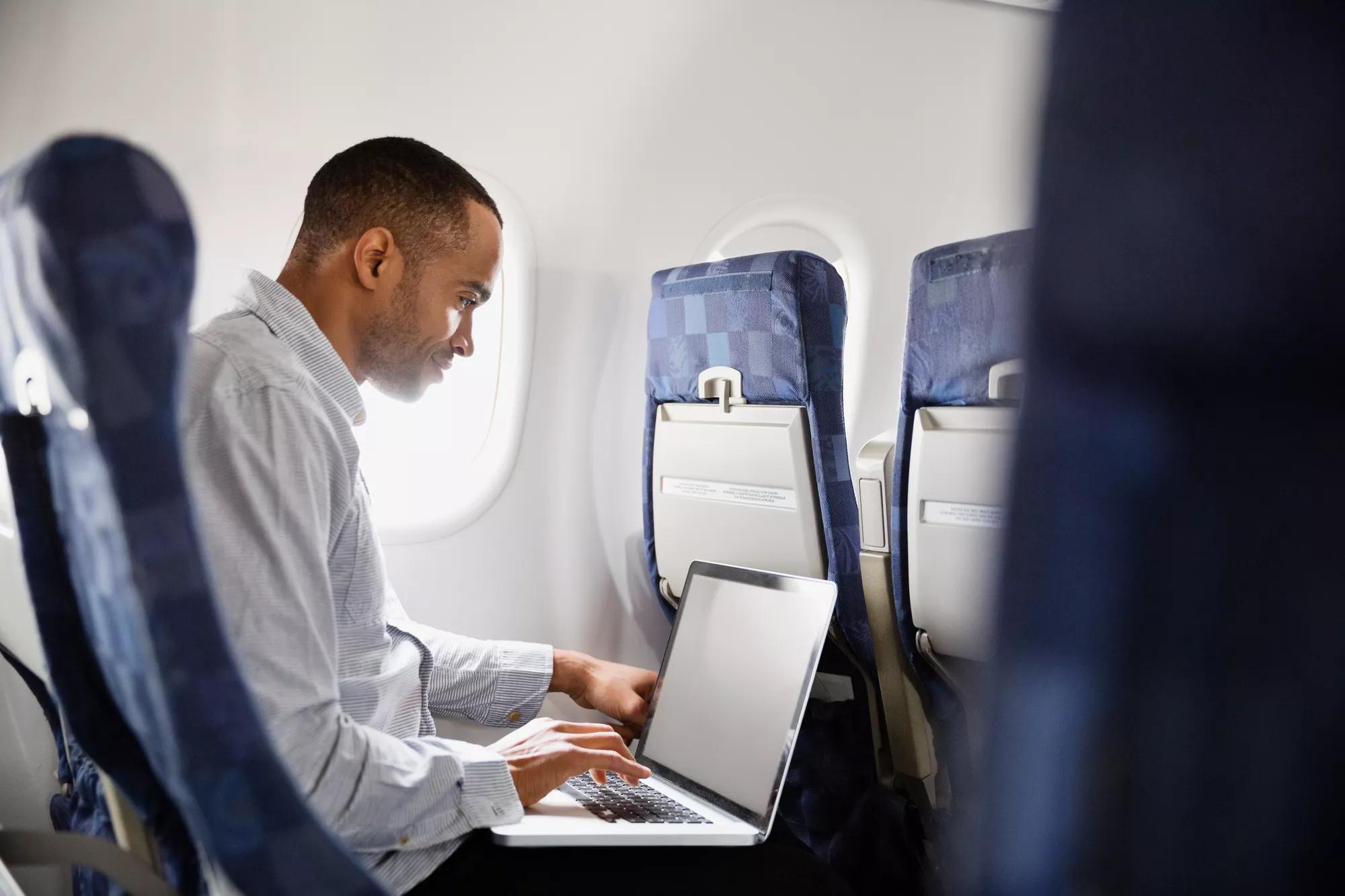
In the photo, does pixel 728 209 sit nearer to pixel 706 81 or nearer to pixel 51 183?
pixel 706 81

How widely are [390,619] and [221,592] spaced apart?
2.44ft

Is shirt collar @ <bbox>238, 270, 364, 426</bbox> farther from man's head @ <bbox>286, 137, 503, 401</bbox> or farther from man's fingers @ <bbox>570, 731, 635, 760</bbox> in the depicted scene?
man's fingers @ <bbox>570, 731, 635, 760</bbox>

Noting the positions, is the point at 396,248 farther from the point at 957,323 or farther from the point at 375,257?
the point at 957,323

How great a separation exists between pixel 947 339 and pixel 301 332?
3.03 feet

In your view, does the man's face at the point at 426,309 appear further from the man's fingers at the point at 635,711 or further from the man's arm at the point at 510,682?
the man's fingers at the point at 635,711

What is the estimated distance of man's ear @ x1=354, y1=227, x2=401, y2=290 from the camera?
1.26 metres

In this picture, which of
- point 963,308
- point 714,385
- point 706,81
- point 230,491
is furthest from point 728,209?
point 230,491

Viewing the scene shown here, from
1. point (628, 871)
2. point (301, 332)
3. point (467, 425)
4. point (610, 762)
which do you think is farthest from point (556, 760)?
point (467, 425)

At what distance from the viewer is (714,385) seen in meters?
1.90

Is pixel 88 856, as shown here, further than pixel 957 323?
No

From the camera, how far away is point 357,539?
1051mm

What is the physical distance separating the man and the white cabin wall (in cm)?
53

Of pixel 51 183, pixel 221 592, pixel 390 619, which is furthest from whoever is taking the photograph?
pixel 390 619

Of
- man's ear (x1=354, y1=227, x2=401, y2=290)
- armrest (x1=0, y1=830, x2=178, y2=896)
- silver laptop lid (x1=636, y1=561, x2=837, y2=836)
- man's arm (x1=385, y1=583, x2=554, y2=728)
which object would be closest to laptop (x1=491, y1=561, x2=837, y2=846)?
silver laptop lid (x1=636, y1=561, x2=837, y2=836)
